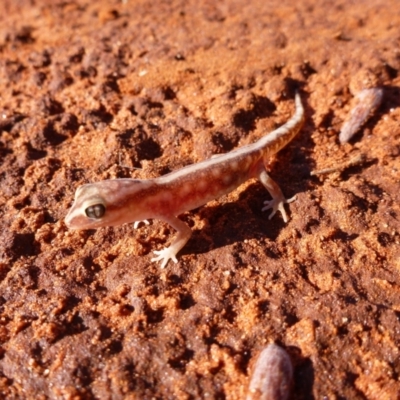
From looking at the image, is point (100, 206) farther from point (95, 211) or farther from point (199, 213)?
point (199, 213)

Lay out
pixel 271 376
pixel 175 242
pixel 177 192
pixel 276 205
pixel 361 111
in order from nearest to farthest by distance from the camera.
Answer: pixel 271 376
pixel 175 242
pixel 177 192
pixel 276 205
pixel 361 111

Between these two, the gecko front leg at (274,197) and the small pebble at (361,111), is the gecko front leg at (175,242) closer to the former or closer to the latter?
the gecko front leg at (274,197)

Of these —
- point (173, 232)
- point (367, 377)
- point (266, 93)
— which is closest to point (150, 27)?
point (266, 93)

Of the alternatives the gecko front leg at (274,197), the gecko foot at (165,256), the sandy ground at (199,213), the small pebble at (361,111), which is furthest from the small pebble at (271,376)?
the small pebble at (361,111)

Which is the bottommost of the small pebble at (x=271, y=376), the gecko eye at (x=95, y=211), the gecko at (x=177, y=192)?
the small pebble at (x=271, y=376)

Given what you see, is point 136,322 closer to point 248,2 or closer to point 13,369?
point 13,369

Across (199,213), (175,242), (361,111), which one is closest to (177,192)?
(199,213)

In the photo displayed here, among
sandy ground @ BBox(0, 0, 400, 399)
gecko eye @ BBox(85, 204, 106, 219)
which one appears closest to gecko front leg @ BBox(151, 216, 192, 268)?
sandy ground @ BBox(0, 0, 400, 399)

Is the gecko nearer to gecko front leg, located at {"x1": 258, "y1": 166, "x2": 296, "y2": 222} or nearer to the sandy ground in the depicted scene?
gecko front leg, located at {"x1": 258, "y1": 166, "x2": 296, "y2": 222}
